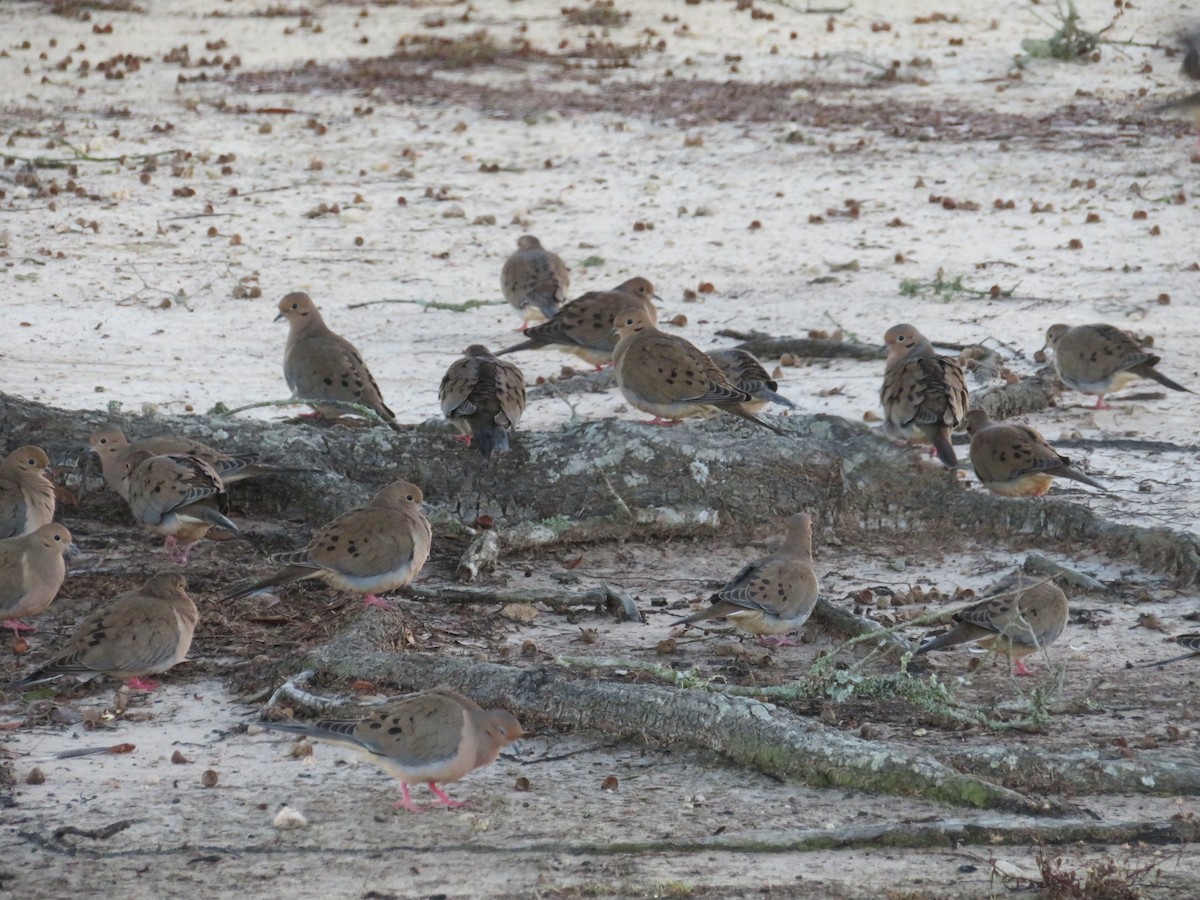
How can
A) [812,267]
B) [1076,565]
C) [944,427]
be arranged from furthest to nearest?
[812,267]
[944,427]
[1076,565]

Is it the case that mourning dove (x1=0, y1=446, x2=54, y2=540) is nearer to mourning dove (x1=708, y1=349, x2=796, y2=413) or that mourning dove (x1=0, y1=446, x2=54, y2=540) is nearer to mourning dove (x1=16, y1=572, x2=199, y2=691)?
mourning dove (x1=16, y1=572, x2=199, y2=691)

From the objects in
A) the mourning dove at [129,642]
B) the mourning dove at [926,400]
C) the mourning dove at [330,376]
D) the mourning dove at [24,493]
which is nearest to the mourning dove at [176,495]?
the mourning dove at [24,493]

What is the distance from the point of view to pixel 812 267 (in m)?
11.7

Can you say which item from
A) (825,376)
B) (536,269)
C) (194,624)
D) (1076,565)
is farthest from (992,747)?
(536,269)

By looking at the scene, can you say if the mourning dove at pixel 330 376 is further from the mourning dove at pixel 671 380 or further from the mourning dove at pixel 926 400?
the mourning dove at pixel 926 400

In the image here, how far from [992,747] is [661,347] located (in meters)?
3.69

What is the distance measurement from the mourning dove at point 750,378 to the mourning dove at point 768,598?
6.47ft

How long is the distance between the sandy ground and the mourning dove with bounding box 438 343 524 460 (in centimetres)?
72

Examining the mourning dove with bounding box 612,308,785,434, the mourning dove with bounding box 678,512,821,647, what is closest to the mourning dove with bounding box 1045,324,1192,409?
the mourning dove with bounding box 612,308,785,434

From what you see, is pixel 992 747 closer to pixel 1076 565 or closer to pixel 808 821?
pixel 808 821

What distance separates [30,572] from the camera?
20.1ft

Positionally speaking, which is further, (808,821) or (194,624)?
(194,624)

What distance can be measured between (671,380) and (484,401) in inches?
45.5

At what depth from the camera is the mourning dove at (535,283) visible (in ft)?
34.8
